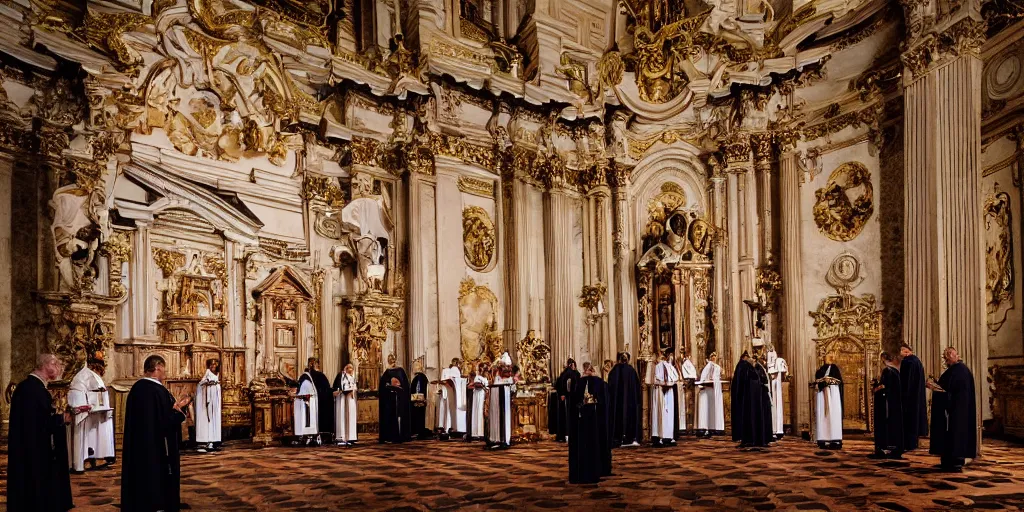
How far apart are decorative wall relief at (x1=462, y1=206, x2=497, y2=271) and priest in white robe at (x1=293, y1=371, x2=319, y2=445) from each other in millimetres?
5981

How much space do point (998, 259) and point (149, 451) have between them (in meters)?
15.0

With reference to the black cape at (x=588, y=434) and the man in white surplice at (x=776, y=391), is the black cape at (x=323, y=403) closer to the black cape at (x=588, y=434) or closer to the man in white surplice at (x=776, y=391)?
the black cape at (x=588, y=434)

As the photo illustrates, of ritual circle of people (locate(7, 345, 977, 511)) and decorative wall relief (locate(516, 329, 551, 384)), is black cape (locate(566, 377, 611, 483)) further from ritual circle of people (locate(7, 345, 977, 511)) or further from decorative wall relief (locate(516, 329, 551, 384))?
decorative wall relief (locate(516, 329, 551, 384))

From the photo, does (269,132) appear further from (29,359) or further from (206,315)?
(29,359)

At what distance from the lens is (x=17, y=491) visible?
750 centimetres

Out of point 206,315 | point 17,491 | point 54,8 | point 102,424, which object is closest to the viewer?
point 17,491

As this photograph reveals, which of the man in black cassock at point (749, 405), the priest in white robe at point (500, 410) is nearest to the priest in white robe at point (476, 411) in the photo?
the priest in white robe at point (500, 410)

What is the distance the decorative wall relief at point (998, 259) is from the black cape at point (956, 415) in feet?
15.5

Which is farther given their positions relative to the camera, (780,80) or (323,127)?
(780,80)

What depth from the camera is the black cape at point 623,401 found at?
1541cm

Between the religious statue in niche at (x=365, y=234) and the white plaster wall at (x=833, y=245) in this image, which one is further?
the white plaster wall at (x=833, y=245)

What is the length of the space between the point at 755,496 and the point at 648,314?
42.7 ft

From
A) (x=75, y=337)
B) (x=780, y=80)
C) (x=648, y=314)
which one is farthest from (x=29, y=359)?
(x=780, y=80)

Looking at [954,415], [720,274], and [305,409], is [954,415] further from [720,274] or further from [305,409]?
[305,409]
